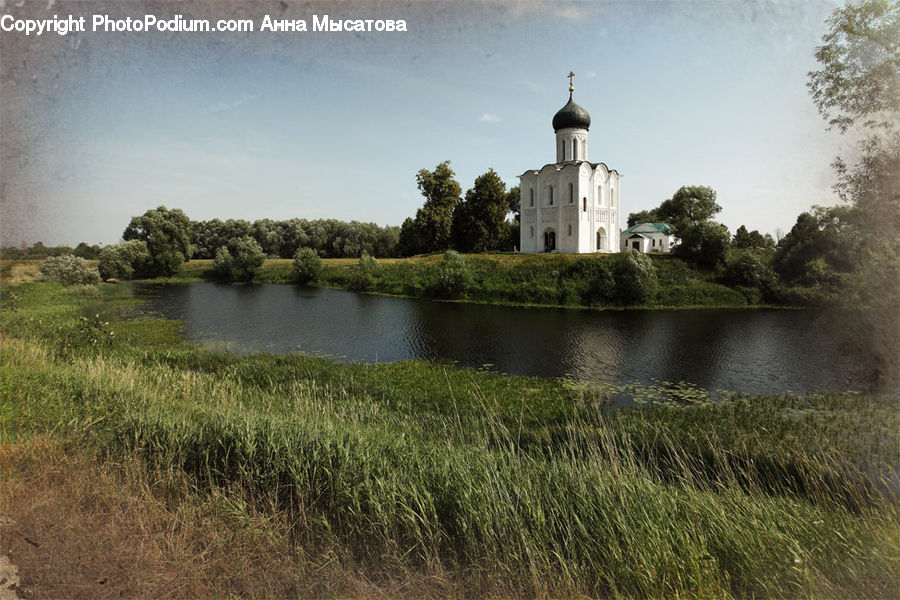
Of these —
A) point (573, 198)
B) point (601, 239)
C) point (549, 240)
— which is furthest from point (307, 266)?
point (601, 239)

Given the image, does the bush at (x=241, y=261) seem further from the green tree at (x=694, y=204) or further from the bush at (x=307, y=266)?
the green tree at (x=694, y=204)

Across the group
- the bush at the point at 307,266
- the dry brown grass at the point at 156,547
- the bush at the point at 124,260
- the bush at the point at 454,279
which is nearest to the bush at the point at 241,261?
the bush at the point at 124,260

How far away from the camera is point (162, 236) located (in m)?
52.2

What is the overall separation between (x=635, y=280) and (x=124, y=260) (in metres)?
48.3

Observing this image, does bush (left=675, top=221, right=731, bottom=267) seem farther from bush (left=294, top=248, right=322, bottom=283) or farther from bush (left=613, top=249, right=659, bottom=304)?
bush (left=294, top=248, right=322, bottom=283)

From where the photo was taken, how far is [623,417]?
966cm

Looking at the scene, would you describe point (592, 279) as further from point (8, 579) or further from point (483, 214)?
point (8, 579)

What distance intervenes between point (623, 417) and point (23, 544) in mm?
9481

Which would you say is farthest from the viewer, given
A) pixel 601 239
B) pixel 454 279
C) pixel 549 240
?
pixel 549 240

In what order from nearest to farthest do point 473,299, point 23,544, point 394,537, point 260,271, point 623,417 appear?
point 23,544
point 394,537
point 623,417
point 473,299
point 260,271

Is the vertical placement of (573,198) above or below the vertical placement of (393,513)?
above

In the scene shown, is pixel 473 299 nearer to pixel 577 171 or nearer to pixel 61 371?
pixel 577 171

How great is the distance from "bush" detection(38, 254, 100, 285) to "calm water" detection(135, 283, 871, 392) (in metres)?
4.77

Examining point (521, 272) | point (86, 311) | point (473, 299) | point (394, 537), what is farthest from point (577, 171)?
point (394, 537)
